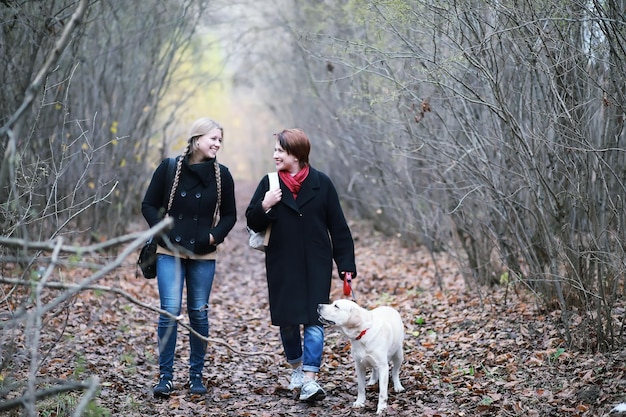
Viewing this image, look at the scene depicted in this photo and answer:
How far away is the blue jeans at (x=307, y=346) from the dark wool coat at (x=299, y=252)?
92mm

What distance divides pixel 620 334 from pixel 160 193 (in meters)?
3.88

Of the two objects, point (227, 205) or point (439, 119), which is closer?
point (227, 205)

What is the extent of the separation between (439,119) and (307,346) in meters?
3.80

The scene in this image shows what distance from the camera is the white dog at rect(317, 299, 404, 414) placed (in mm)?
5277

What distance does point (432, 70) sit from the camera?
252 inches

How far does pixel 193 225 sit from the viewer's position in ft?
19.1

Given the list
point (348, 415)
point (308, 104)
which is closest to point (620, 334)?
point (348, 415)

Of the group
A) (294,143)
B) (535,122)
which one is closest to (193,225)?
(294,143)

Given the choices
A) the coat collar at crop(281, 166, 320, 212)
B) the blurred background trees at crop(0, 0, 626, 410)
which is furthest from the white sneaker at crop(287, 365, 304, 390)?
the blurred background trees at crop(0, 0, 626, 410)

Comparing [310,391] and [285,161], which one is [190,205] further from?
[310,391]

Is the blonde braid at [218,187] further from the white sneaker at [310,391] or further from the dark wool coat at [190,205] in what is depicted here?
the white sneaker at [310,391]

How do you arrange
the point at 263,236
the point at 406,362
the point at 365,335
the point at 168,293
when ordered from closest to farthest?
the point at 365,335
the point at 168,293
the point at 263,236
the point at 406,362

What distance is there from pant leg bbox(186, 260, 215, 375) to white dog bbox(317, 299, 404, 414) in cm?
106

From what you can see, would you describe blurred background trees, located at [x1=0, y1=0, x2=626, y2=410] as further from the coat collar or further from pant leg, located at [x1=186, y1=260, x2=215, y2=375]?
the coat collar
